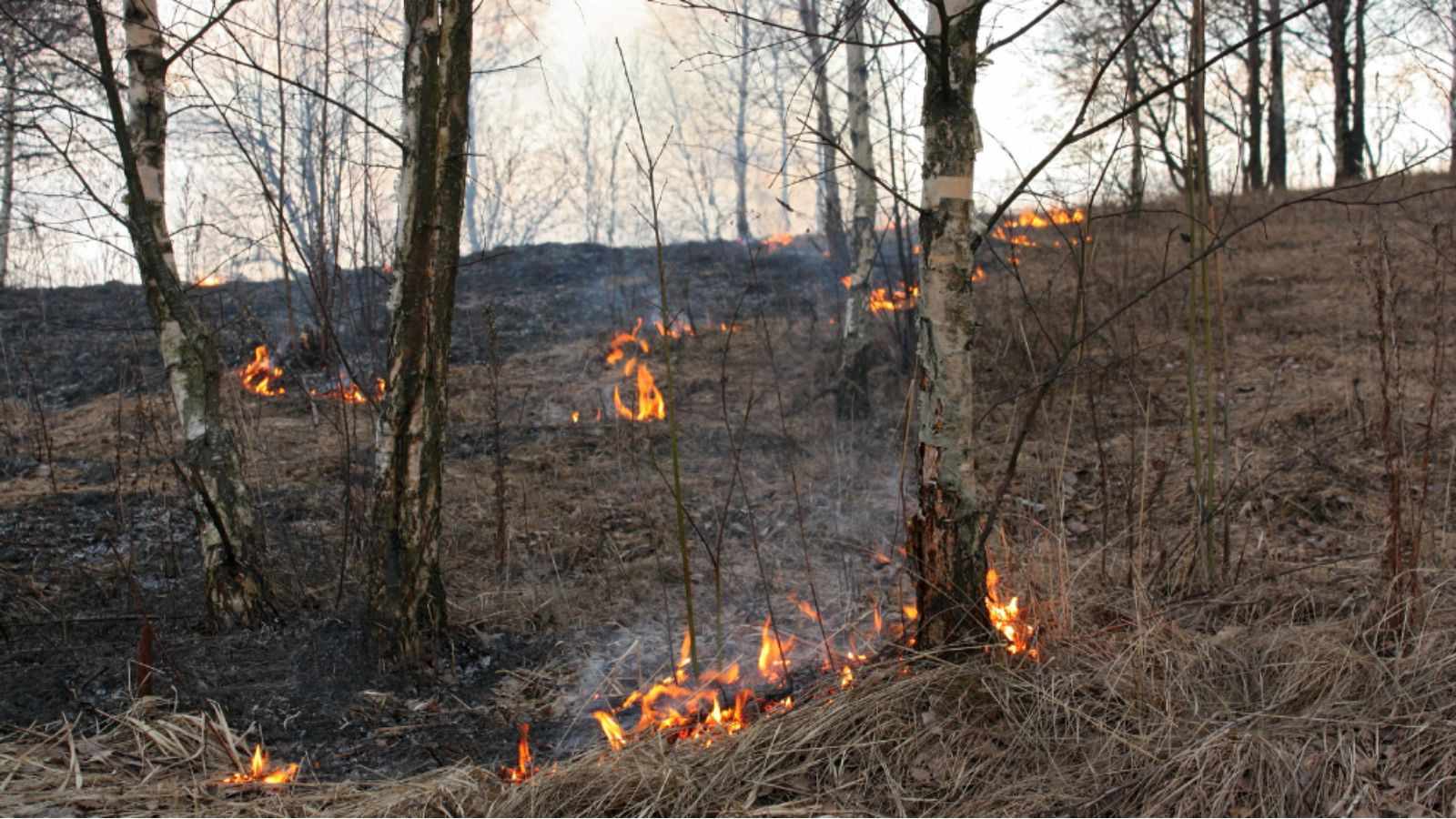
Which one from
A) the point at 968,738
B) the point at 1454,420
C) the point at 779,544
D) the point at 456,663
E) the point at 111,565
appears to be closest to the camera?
the point at 968,738

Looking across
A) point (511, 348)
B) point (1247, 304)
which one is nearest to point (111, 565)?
point (511, 348)

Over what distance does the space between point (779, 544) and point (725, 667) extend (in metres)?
2.04

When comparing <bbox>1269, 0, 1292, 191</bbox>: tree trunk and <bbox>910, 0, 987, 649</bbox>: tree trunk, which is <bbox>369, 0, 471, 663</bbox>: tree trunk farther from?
<bbox>1269, 0, 1292, 191</bbox>: tree trunk

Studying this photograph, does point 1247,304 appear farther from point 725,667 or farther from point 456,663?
point 456,663

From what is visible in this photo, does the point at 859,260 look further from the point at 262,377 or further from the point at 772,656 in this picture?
the point at 262,377

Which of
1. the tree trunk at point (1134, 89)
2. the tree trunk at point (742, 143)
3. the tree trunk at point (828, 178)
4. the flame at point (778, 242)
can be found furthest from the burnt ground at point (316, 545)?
the tree trunk at point (742, 143)

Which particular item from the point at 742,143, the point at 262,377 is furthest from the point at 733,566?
the point at 742,143

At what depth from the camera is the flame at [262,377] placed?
10.3 metres

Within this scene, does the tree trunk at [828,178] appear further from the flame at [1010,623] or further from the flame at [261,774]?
the flame at [261,774]

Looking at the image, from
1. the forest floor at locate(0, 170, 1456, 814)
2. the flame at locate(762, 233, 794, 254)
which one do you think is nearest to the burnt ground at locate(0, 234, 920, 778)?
the forest floor at locate(0, 170, 1456, 814)

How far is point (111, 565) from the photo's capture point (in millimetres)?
5840

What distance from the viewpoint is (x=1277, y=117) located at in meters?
18.8

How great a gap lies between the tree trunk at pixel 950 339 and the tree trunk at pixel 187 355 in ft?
11.5

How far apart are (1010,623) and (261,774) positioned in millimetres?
2858
